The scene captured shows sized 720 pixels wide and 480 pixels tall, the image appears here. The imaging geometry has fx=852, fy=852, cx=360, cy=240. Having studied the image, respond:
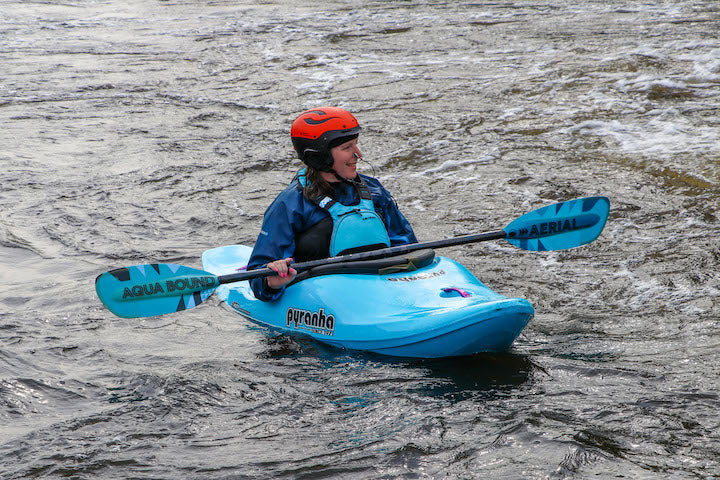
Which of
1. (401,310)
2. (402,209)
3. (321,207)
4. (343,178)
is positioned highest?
(343,178)

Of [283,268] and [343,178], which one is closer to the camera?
[283,268]

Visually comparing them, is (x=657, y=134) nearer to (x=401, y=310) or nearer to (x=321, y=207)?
(x=321, y=207)

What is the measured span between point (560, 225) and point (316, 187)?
1432 mm

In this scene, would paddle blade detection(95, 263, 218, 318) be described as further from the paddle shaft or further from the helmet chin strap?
the helmet chin strap

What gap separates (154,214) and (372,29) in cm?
871

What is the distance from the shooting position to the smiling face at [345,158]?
431cm

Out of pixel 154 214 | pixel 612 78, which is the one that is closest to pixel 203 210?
pixel 154 214

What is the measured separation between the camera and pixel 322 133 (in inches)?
168

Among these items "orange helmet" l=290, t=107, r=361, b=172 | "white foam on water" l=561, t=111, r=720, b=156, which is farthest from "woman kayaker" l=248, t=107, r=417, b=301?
"white foam on water" l=561, t=111, r=720, b=156

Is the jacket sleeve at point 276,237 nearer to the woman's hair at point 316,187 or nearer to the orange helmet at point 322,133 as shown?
the woman's hair at point 316,187

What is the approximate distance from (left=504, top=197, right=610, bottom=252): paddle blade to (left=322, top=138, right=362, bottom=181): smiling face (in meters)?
0.98

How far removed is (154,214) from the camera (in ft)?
22.5

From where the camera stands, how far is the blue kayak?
3768mm

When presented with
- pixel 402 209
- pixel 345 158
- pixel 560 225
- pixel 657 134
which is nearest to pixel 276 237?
pixel 345 158
